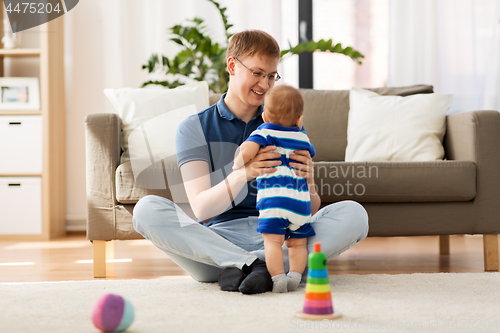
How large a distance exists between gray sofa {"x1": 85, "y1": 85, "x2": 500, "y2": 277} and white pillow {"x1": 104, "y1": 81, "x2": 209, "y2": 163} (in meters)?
0.16

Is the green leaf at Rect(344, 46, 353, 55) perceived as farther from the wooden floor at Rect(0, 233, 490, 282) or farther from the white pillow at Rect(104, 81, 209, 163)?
the wooden floor at Rect(0, 233, 490, 282)

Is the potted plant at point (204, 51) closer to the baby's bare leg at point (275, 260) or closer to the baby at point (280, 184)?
the baby at point (280, 184)

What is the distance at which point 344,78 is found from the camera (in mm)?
3174

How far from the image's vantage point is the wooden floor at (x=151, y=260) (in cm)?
176

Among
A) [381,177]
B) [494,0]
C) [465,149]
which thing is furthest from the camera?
[494,0]

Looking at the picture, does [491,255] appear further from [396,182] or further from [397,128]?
[397,128]

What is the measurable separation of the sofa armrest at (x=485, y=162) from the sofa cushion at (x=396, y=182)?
46 millimetres

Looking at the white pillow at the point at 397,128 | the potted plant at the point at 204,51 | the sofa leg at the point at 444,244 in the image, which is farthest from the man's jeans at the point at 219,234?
the potted plant at the point at 204,51

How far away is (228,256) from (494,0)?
102 inches

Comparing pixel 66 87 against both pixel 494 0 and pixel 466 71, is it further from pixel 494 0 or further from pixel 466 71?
pixel 494 0

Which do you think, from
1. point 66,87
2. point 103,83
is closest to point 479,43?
point 103,83

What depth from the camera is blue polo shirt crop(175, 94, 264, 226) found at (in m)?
1.41

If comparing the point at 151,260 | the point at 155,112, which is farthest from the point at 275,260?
the point at 155,112

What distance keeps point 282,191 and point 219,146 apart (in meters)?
0.30
